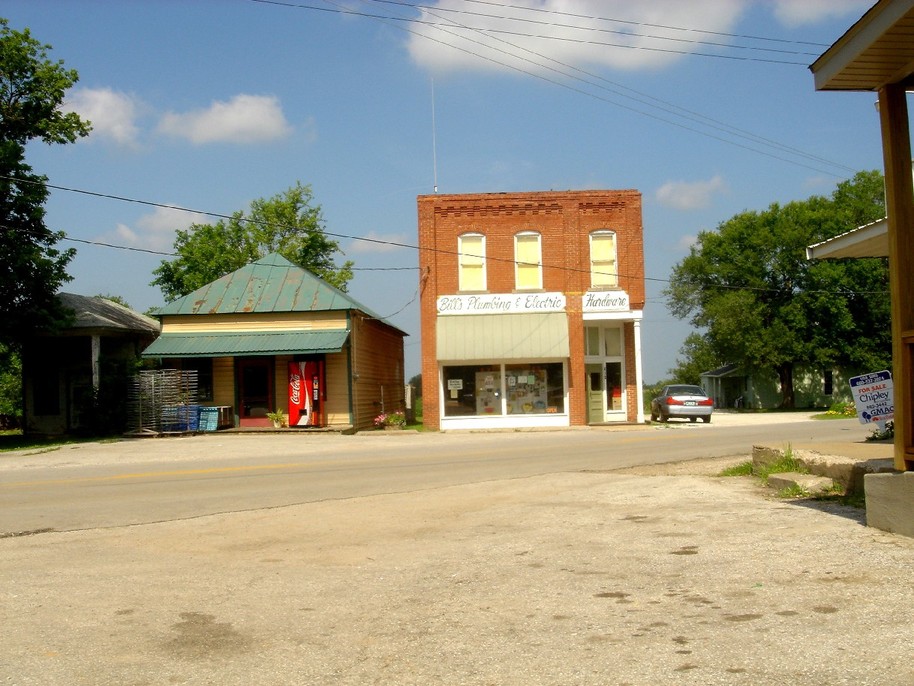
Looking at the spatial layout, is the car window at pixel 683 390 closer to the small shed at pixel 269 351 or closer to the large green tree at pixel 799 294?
the small shed at pixel 269 351

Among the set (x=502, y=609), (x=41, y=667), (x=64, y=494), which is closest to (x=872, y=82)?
(x=502, y=609)

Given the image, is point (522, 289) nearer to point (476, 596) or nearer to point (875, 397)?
point (875, 397)

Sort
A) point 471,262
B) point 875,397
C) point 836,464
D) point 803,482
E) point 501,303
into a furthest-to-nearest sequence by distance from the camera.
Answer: point 471,262, point 501,303, point 875,397, point 803,482, point 836,464

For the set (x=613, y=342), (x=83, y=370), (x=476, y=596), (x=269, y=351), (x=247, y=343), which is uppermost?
(x=247, y=343)

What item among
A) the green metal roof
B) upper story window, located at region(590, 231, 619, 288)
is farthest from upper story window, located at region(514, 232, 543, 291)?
the green metal roof

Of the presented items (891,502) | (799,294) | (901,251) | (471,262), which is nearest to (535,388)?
(471,262)

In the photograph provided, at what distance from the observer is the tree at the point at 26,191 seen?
27.5 m

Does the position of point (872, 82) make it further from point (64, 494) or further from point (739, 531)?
point (64, 494)

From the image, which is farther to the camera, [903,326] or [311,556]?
Answer: [311,556]

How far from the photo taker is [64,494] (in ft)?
46.7

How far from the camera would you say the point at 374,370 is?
36188 mm

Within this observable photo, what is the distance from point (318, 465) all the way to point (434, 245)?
53.3 ft

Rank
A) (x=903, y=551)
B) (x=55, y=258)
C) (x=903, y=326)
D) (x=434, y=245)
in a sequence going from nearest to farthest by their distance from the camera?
(x=903, y=551)
(x=903, y=326)
(x=55, y=258)
(x=434, y=245)

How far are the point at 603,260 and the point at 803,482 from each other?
2328 centimetres
